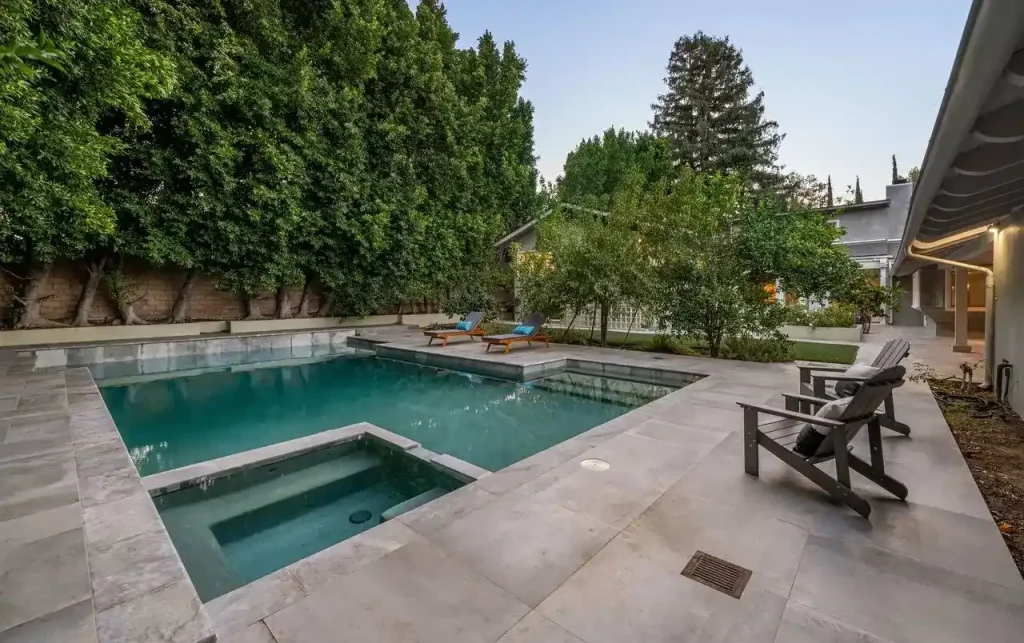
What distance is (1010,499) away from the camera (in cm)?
305

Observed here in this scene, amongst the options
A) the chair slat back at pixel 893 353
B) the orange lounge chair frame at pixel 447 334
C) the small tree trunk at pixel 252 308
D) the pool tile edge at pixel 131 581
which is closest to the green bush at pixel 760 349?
the chair slat back at pixel 893 353

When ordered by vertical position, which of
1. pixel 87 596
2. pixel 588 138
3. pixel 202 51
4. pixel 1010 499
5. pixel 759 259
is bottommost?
pixel 1010 499

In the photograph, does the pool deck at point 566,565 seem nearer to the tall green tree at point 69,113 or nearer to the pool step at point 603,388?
the pool step at point 603,388

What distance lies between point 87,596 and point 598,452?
3.14 m

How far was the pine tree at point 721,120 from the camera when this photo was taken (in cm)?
2680

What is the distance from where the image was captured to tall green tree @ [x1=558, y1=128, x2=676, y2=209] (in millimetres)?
26516

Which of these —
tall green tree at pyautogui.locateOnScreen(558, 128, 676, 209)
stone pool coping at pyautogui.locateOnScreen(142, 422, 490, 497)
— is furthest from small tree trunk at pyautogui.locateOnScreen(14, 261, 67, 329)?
tall green tree at pyautogui.locateOnScreen(558, 128, 676, 209)

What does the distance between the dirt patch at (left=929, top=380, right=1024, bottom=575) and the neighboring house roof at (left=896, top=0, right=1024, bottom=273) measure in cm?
202

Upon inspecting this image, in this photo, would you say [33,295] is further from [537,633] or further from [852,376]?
[852,376]

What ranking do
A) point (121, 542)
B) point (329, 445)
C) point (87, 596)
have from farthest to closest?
point (329, 445) < point (121, 542) < point (87, 596)

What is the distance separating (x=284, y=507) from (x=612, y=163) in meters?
29.5

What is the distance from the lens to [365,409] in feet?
22.9

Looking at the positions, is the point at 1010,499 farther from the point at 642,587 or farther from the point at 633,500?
the point at 642,587

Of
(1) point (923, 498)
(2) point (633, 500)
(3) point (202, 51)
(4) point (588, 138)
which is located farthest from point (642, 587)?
(4) point (588, 138)
